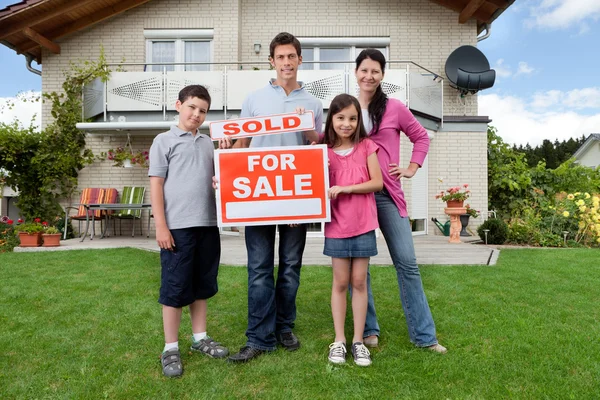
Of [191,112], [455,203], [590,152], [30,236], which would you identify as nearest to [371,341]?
[191,112]

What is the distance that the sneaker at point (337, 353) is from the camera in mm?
2492

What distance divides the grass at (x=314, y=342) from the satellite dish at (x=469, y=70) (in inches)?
241

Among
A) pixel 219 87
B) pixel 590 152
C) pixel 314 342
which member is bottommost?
pixel 314 342

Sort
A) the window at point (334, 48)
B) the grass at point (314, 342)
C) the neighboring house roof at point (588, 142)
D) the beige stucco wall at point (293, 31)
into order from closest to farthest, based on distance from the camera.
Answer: the grass at point (314, 342)
the beige stucco wall at point (293, 31)
the window at point (334, 48)
the neighboring house roof at point (588, 142)

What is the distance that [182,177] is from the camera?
99.7 inches

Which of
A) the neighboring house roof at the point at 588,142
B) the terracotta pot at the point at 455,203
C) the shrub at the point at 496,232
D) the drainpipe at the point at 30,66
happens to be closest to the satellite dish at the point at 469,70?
the terracotta pot at the point at 455,203

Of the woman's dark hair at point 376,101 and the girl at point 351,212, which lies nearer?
the girl at point 351,212

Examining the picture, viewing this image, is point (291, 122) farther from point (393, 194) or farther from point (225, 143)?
point (393, 194)

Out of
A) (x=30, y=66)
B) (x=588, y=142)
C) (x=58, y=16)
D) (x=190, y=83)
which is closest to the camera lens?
(x=190, y=83)

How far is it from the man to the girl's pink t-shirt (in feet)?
0.84

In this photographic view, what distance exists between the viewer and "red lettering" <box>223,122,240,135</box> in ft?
8.45

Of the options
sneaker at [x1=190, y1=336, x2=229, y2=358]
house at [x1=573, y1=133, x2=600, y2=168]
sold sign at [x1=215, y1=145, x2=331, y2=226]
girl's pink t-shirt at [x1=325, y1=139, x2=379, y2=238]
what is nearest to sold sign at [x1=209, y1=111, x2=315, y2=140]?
sold sign at [x1=215, y1=145, x2=331, y2=226]

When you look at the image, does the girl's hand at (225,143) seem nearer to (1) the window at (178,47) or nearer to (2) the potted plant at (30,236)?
(2) the potted plant at (30,236)

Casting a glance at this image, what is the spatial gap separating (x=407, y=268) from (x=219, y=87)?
7.52 meters
